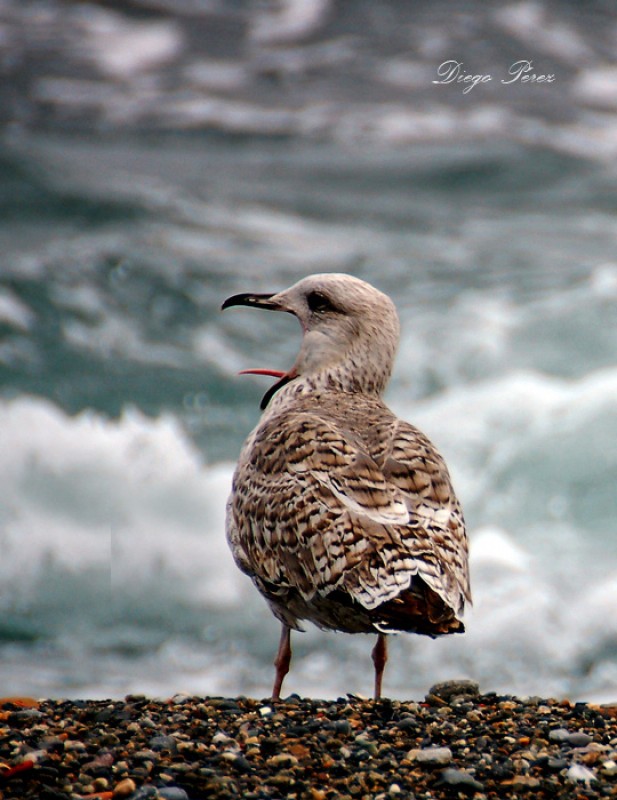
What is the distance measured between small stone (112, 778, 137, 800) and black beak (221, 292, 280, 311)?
537cm

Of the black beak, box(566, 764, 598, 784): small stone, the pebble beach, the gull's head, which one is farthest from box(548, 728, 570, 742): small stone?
the black beak

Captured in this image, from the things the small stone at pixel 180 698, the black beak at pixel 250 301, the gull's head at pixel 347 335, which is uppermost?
the black beak at pixel 250 301

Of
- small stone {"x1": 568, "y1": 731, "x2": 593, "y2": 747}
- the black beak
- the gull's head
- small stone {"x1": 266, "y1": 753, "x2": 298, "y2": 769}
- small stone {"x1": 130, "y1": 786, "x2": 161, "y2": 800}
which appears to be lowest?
small stone {"x1": 130, "y1": 786, "x2": 161, "y2": 800}

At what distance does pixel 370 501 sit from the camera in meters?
8.02

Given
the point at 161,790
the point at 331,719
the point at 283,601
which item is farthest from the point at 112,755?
the point at 283,601

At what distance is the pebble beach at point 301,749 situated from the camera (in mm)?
6293

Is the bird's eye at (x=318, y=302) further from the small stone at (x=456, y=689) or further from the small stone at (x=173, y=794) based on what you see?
the small stone at (x=173, y=794)

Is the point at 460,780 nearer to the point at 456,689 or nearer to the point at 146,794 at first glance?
the point at 146,794

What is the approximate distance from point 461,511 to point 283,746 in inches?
103

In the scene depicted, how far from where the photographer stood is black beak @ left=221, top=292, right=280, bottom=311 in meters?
10.7

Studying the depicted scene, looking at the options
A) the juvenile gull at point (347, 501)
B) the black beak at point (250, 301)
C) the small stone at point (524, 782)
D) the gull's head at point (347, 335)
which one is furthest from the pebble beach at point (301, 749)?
the black beak at point (250, 301)

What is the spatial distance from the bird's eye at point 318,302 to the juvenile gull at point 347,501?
0.01m

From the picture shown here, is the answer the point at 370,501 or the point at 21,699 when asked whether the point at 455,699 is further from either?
the point at 21,699

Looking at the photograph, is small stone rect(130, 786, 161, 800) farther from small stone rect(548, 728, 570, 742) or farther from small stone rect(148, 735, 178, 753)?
small stone rect(548, 728, 570, 742)
